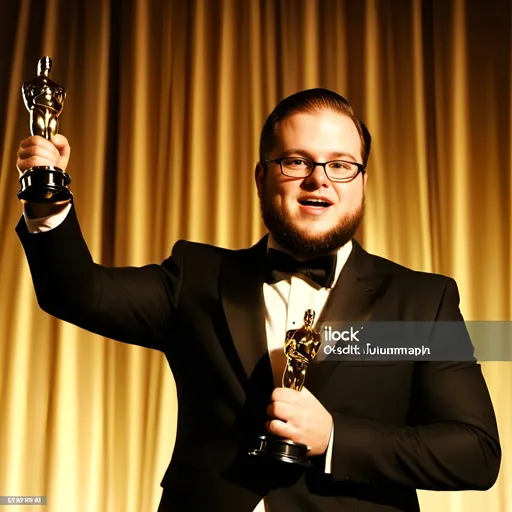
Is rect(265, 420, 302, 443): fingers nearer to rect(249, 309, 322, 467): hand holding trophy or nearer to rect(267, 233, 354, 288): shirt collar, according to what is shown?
rect(249, 309, 322, 467): hand holding trophy

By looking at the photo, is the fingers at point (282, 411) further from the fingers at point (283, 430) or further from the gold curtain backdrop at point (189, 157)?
the gold curtain backdrop at point (189, 157)

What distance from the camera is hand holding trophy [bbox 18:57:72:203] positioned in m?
1.04

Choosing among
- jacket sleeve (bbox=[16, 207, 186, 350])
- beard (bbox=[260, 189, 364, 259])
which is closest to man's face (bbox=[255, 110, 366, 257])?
beard (bbox=[260, 189, 364, 259])

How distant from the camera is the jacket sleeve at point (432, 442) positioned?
1.15m

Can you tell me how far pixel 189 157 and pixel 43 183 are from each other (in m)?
1.53

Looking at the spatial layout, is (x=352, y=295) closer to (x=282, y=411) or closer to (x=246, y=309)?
(x=246, y=309)

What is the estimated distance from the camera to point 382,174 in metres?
2.52

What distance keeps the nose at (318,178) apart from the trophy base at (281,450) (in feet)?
1.44

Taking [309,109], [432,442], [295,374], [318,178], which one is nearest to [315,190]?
[318,178]

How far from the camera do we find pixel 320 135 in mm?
1322

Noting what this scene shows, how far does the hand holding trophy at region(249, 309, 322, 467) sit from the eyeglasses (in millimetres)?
286

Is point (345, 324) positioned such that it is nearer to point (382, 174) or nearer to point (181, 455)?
point (181, 455)

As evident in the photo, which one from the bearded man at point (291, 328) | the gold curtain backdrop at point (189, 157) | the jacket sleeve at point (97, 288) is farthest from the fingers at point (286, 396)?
the gold curtain backdrop at point (189, 157)

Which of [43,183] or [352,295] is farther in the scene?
[352,295]
